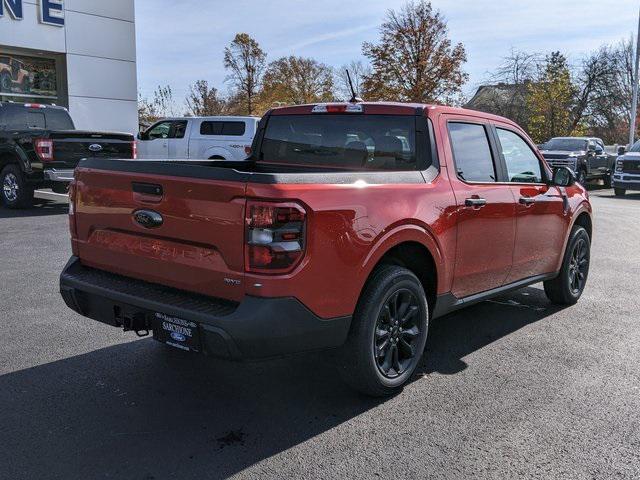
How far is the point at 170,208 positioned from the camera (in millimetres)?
3352

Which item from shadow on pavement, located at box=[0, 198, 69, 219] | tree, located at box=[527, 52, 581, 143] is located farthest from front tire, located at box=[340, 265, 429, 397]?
tree, located at box=[527, 52, 581, 143]

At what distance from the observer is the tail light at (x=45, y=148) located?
11289mm

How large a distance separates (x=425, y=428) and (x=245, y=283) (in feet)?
4.30

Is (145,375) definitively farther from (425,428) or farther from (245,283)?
(425,428)

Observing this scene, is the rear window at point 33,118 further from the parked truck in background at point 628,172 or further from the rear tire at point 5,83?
the parked truck in background at point 628,172

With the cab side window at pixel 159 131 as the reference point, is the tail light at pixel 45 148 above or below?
below

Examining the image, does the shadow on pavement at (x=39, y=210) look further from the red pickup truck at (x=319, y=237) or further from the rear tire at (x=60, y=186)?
the red pickup truck at (x=319, y=237)

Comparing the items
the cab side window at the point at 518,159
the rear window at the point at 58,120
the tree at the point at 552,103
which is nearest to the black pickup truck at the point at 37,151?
the rear window at the point at 58,120

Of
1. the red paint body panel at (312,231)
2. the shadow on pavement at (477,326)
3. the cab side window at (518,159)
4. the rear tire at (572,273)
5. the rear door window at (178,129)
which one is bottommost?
the shadow on pavement at (477,326)

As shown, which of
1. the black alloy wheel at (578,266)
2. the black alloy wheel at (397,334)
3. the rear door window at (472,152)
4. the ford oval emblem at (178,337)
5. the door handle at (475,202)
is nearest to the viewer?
the ford oval emblem at (178,337)

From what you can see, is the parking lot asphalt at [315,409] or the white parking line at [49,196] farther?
the white parking line at [49,196]

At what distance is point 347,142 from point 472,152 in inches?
37.4

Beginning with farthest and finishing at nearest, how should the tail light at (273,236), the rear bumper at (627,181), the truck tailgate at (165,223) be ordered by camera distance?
the rear bumper at (627,181) → the truck tailgate at (165,223) → the tail light at (273,236)

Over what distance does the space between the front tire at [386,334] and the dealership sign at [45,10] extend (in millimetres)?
17493
